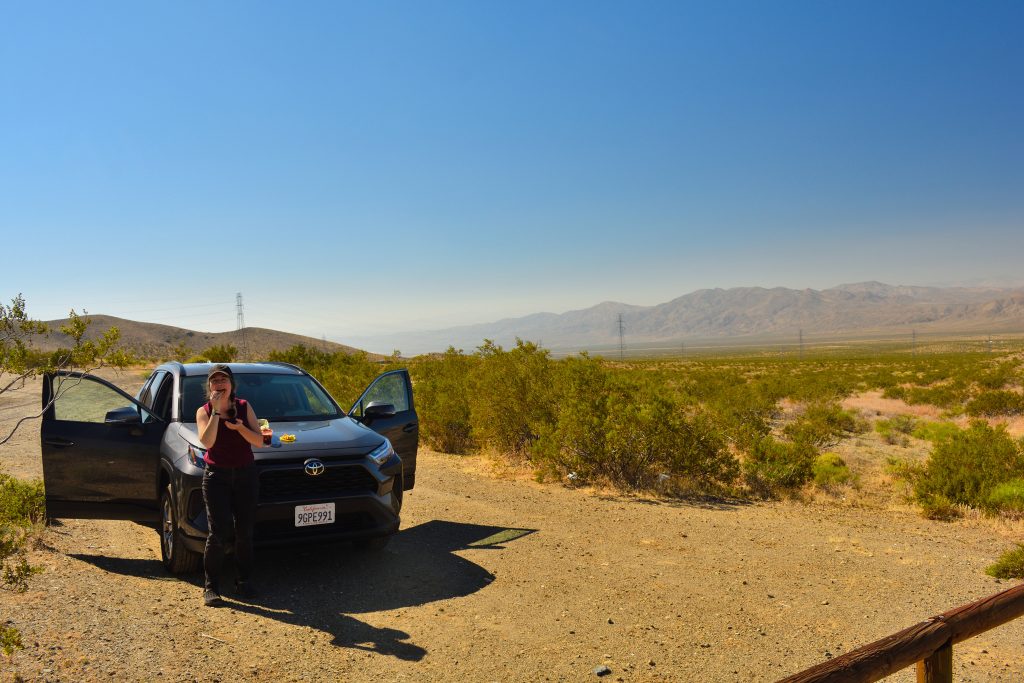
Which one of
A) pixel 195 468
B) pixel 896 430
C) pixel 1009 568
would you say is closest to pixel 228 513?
pixel 195 468

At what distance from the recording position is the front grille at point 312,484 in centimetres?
536

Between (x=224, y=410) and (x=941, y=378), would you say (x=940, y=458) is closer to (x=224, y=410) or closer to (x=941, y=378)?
(x=224, y=410)

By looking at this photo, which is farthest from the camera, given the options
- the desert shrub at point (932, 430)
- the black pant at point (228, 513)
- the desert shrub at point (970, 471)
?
the desert shrub at point (932, 430)

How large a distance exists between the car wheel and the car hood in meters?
0.61

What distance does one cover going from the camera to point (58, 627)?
4.72 metres

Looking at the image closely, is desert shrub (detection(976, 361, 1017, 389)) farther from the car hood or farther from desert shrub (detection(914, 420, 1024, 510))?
the car hood

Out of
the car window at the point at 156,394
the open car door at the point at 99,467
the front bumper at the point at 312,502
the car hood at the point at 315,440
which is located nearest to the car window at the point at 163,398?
the car window at the point at 156,394

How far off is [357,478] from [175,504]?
4.82 feet

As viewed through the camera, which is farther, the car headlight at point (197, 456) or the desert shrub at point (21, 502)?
the desert shrub at point (21, 502)

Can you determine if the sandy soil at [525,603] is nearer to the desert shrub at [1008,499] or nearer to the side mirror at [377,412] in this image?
the desert shrub at [1008,499]

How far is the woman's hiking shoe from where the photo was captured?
5141mm

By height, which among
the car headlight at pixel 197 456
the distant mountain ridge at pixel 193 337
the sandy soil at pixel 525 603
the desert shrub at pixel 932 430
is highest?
the distant mountain ridge at pixel 193 337

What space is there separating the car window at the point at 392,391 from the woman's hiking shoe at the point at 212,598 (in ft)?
9.33

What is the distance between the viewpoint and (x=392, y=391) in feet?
26.9
